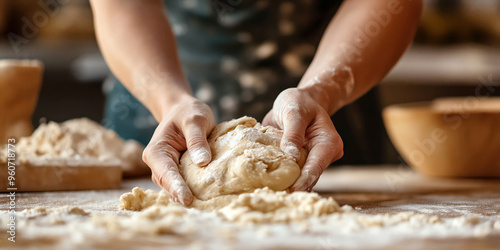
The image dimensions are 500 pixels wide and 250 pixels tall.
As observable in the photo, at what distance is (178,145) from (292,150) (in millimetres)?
282

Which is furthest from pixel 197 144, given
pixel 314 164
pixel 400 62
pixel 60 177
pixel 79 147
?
pixel 400 62

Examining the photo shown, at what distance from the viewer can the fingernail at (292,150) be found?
42.2 inches

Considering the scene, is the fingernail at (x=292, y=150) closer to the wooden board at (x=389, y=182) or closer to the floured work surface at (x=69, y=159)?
the wooden board at (x=389, y=182)

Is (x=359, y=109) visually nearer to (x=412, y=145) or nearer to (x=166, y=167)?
(x=412, y=145)

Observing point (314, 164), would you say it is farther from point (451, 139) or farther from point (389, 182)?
point (451, 139)

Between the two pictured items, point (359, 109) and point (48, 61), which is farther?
point (48, 61)

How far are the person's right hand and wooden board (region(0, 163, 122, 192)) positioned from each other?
0.41 meters

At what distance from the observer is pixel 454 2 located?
12.3 ft

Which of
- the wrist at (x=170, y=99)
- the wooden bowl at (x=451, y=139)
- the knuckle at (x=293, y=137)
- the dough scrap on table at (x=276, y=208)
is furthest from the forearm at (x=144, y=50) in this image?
the wooden bowl at (x=451, y=139)

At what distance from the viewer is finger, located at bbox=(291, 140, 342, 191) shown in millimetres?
1036

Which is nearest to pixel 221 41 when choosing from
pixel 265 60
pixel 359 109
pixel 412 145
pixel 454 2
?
pixel 265 60

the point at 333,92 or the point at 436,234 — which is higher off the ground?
the point at 333,92

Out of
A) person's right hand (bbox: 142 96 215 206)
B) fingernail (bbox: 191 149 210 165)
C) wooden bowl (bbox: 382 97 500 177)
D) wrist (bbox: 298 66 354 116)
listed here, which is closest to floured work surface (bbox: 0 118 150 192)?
person's right hand (bbox: 142 96 215 206)

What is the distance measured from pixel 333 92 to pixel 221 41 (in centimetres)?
65
